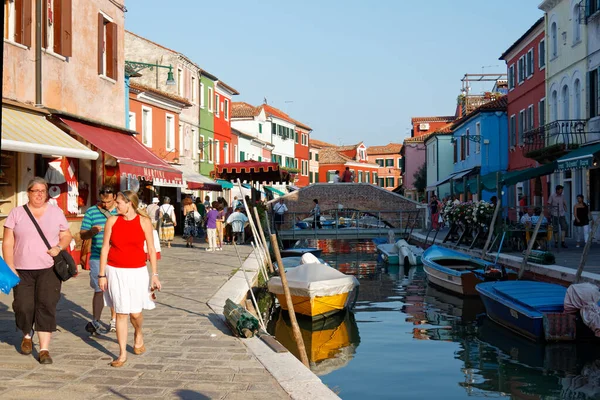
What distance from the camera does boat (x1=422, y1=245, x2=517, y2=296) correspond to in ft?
50.6

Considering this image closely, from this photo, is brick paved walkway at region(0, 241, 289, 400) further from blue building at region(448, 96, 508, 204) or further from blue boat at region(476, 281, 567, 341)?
blue building at region(448, 96, 508, 204)

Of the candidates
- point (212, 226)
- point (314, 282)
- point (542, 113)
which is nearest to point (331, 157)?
point (542, 113)

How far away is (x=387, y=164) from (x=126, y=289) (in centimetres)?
9476

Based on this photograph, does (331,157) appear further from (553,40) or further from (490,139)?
(553,40)

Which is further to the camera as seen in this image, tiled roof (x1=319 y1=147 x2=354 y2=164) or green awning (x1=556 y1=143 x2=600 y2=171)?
tiled roof (x1=319 y1=147 x2=354 y2=164)

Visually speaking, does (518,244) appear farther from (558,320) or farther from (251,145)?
(251,145)

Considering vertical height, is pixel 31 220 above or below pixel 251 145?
below

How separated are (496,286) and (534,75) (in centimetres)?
2026

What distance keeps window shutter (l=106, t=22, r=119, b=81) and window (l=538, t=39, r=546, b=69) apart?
60.8ft

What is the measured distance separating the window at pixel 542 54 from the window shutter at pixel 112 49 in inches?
730

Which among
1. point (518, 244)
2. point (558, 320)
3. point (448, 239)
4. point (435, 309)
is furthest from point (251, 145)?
point (558, 320)

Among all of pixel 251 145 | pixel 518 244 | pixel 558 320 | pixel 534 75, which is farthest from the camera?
pixel 251 145

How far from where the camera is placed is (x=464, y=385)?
876 centimetres

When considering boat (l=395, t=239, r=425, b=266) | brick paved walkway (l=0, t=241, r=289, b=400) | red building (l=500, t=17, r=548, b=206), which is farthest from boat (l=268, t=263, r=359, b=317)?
red building (l=500, t=17, r=548, b=206)
